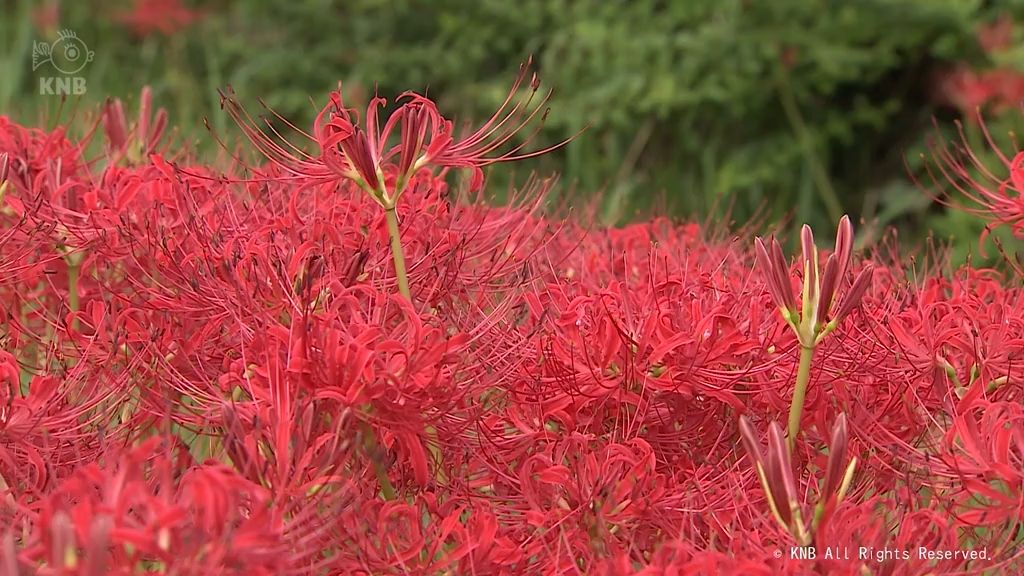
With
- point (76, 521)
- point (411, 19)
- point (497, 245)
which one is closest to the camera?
point (76, 521)

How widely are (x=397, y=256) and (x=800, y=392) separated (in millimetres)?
402

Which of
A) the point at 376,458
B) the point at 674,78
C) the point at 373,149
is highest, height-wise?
the point at 373,149

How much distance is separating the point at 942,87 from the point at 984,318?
9.70 ft

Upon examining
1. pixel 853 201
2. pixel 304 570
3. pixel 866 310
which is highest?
pixel 866 310

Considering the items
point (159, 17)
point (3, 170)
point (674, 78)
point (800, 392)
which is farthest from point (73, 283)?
point (159, 17)

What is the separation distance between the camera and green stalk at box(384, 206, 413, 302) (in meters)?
1.16

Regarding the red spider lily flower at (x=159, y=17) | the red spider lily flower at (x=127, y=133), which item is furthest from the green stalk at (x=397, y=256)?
the red spider lily flower at (x=159, y=17)

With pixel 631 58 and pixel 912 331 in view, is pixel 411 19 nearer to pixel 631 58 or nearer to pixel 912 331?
pixel 631 58

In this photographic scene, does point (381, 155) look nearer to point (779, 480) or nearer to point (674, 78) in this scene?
point (779, 480)

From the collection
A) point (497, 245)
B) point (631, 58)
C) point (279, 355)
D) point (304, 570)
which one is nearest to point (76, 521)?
point (304, 570)

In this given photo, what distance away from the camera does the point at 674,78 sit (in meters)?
3.92

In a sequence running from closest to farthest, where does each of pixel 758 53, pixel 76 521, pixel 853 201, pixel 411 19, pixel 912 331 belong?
pixel 76 521 → pixel 912 331 → pixel 758 53 → pixel 853 201 → pixel 411 19

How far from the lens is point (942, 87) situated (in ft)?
13.1

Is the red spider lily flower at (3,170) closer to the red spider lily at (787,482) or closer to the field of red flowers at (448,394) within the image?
the field of red flowers at (448,394)
